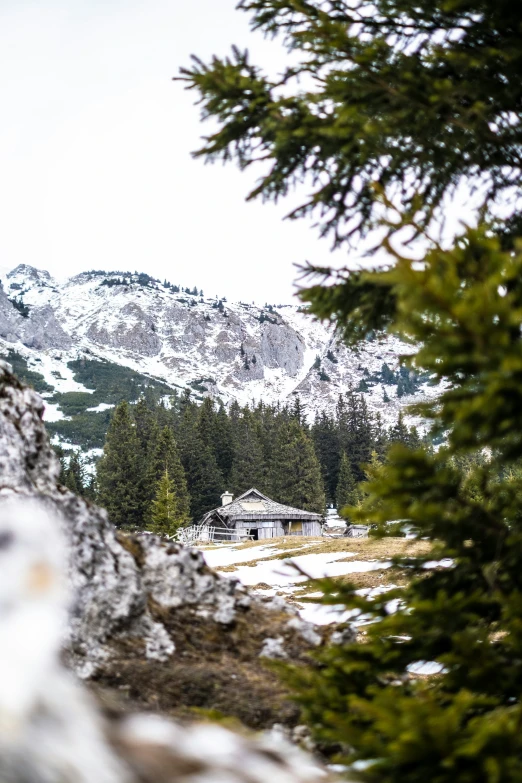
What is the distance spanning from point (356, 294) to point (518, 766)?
10.2 ft

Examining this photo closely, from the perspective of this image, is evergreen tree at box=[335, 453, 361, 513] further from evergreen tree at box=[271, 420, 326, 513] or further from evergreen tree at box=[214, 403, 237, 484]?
evergreen tree at box=[214, 403, 237, 484]

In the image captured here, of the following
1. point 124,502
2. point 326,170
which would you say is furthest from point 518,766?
point 124,502

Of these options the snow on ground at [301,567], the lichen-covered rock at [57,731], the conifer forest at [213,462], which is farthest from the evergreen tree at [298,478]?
the lichen-covered rock at [57,731]

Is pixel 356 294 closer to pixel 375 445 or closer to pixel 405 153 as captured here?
pixel 405 153

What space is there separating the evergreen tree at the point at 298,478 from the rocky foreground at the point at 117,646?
7001 centimetres

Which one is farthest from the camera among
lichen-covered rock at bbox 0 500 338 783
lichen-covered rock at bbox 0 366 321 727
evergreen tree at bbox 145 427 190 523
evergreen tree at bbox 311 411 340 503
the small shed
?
evergreen tree at bbox 311 411 340 503

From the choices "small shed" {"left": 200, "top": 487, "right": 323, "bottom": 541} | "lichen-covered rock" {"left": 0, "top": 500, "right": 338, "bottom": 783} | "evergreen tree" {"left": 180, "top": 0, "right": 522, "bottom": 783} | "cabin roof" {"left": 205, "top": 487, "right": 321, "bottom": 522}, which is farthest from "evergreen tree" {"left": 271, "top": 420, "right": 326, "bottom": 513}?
"lichen-covered rock" {"left": 0, "top": 500, "right": 338, "bottom": 783}

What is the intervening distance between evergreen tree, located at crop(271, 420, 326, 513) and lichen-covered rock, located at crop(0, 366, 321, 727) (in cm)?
6992

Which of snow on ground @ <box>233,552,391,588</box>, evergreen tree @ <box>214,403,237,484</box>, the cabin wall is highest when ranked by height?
evergreen tree @ <box>214,403,237,484</box>

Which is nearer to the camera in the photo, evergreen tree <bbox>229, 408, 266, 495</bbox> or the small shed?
the small shed

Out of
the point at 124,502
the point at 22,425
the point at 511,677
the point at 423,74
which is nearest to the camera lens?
the point at 511,677

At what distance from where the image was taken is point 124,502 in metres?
58.8

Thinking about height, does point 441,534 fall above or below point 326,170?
below

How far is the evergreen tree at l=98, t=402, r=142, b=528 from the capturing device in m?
58.7
